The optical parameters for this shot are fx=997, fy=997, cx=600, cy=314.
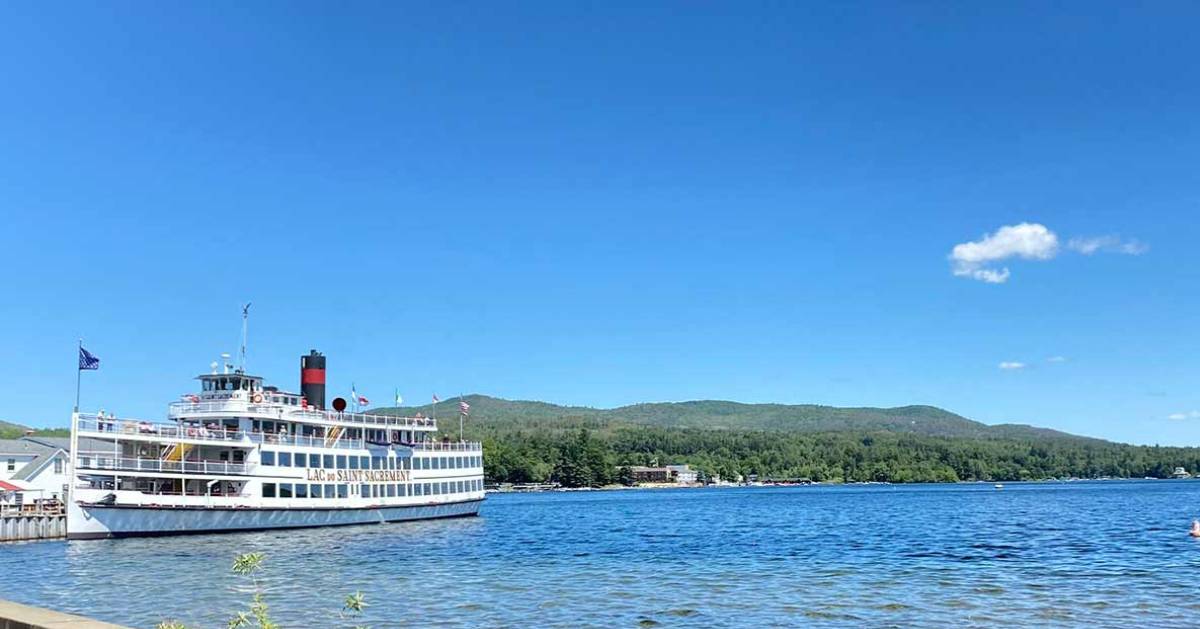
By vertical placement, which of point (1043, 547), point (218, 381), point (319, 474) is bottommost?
point (1043, 547)

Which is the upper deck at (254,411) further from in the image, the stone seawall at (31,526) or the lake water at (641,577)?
the stone seawall at (31,526)

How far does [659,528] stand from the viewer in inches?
3056

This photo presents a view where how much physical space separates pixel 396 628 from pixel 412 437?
5223cm

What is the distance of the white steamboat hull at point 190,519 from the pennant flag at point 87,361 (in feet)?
29.2

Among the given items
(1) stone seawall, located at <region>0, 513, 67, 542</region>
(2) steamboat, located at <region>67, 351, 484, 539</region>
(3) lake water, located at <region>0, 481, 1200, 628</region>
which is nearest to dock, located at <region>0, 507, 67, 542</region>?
(1) stone seawall, located at <region>0, 513, 67, 542</region>

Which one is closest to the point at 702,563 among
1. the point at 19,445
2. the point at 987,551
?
the point at 987,551

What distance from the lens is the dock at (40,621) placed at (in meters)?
12.4

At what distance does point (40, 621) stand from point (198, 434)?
49738 mm

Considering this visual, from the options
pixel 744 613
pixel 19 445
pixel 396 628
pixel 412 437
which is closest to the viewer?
pixel 396 628

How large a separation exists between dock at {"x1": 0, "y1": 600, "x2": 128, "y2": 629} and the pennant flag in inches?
1902

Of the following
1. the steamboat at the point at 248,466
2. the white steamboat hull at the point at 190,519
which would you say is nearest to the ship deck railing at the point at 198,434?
the steamboat at the point at 248,466

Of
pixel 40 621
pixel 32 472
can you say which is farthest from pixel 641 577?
pixel 32 472

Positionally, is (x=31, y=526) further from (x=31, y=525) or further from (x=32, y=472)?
(x=32, y=472)

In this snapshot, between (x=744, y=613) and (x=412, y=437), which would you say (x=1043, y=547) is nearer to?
(x=744, y=613)
